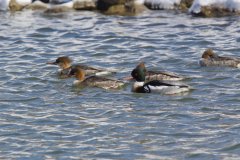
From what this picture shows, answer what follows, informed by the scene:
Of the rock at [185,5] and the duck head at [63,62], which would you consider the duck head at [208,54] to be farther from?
the rock at [185,5]

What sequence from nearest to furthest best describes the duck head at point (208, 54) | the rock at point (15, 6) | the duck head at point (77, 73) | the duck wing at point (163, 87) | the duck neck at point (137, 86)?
the duck wing at point (163, 87) < the duck neck at point (137, 86) < the duck head at point (77, 73) < the duck head at point (208, 54) < the rock at point (15, 6)

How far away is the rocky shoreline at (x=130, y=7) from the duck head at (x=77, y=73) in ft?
26.4

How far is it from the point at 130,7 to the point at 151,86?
1057cm

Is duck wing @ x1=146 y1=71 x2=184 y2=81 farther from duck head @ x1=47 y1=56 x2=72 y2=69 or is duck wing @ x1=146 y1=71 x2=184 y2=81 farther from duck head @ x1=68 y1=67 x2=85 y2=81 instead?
duck head @ x1=47 y1=56 x2=72 y2=69

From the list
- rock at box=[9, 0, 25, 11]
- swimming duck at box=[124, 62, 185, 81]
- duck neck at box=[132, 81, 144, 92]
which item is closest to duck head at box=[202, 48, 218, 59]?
swimming duck at box=[124, 62, 185, 81]

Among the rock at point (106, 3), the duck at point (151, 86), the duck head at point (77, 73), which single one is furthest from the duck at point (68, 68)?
the rock at point (106, 3)

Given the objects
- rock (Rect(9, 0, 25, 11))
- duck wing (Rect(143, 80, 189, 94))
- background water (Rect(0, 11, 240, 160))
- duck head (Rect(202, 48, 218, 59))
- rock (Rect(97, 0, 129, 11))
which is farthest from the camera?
rock (Rect(9, 0, 25, 11))

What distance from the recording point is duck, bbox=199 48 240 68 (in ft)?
67.1

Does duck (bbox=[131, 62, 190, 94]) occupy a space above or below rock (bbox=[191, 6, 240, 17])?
below

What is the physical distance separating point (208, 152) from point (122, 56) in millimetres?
9406

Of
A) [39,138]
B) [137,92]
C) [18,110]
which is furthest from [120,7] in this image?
[39,138]

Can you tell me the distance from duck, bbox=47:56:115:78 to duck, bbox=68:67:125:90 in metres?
0.37

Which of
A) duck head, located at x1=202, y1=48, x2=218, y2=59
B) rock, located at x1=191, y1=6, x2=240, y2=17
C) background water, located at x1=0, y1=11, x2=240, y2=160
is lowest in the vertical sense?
background water, located at x1=0, y1=11, x2=240, y2=160

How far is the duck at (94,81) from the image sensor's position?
1869 cm
